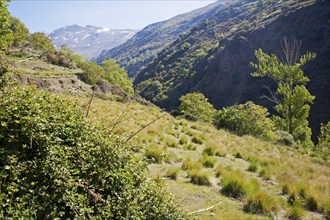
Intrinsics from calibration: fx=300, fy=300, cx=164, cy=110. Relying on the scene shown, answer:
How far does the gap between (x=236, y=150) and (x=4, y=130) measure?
498 inches

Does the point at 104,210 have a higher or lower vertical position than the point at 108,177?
lower

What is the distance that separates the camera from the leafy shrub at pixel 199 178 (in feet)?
31.4

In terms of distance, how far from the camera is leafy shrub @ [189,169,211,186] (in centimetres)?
959

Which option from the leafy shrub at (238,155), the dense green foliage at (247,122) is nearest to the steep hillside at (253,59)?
the dense green foliage at (247,122)

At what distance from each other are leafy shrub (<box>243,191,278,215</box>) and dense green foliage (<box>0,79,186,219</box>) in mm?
3363

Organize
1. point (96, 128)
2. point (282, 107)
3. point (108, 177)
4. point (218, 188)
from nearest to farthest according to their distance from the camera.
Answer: point (108, 177) → point (96, 128) → point (218, 188) → point (282, 107)

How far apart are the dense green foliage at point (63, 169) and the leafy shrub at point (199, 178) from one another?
3.68m

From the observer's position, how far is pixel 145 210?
17.7 ft

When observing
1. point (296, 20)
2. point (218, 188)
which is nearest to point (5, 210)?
point (218, 188)

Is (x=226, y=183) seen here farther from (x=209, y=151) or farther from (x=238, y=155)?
(x=238, y=155)

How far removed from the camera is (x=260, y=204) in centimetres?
840

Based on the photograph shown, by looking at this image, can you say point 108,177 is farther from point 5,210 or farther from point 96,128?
point 5,210

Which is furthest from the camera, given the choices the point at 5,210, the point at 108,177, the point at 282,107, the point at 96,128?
the point at 282,107

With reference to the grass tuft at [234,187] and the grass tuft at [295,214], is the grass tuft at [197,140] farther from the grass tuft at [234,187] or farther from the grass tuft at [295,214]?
the grass tuft at [295,214]
